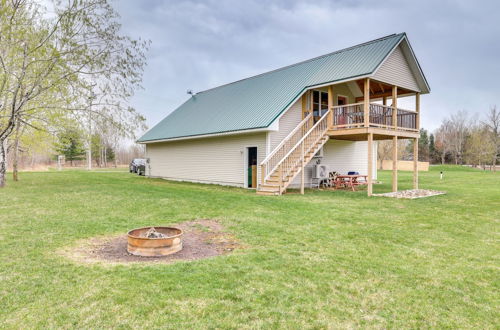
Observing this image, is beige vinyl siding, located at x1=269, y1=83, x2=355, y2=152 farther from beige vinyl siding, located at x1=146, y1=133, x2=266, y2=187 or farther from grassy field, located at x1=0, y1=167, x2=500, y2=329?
grassy field, located at x1=0, y1=167, x2=500, y2=329

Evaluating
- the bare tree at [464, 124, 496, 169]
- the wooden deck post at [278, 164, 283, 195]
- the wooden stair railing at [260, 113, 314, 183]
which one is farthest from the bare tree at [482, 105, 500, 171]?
the wooden deck post at [278, 164, 283, 195]

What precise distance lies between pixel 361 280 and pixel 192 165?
1563cm

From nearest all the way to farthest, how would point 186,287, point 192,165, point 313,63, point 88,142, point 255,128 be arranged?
point 186,287
point 255,128
point 88,142
point 313,63
point 192,165

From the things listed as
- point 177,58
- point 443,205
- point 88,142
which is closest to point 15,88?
point 88,142

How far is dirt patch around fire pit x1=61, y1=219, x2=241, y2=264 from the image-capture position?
4.58 meters

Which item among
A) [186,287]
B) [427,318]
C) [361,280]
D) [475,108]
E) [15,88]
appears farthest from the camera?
[475,108]

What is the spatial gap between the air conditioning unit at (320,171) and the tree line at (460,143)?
29.2 metres

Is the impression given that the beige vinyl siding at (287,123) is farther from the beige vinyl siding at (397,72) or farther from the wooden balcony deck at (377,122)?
the beige vinyl siding at (397,72)

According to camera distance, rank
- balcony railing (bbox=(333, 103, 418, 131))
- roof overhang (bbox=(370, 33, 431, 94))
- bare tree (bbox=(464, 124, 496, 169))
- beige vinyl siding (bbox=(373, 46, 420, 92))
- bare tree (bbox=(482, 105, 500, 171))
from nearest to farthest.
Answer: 1. beige vinyl siding (bbox=(373, 46, 420, 92))
2. roof overhang (bbox=(370, 33, 431, 94))
3. balcony railing (bbox=(333, 103, 418, 131))
4. bare tree (bbox=(464, 124, 496, 169))
5. bare tree (bbox=(482, 105, 500, 171))

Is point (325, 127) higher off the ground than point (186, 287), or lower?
higher

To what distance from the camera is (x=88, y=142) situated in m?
14.6

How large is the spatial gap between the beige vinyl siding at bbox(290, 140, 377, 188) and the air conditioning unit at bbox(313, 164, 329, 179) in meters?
0.35

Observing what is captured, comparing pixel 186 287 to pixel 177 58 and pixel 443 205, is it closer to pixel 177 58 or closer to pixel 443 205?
pixel 443 205

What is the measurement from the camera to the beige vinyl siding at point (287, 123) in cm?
1412
